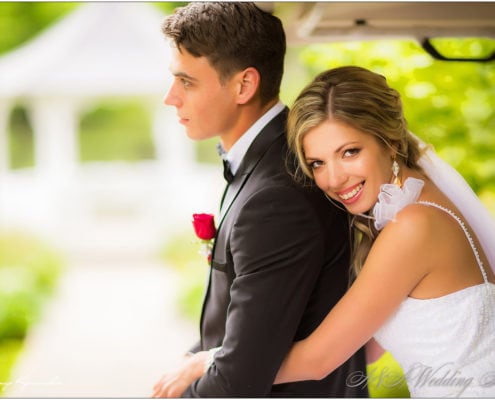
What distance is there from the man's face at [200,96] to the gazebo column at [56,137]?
1237 centimetres

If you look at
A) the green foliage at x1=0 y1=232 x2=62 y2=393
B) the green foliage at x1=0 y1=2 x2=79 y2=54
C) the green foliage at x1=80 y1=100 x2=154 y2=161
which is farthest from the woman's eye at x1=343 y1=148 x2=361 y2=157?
the green foliage at x1=80 y1=100 x2=154 y2=161

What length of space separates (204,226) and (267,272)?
43 cm

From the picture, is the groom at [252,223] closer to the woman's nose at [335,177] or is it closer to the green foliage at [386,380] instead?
the woman's nose at [335,177]

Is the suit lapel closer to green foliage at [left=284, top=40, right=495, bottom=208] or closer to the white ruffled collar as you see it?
the white ruffled collar

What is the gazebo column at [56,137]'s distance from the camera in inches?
552

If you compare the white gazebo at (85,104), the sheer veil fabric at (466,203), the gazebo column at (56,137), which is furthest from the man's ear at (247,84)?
the gazebo column at (56,137)

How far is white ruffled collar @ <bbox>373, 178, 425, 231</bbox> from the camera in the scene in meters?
1.91

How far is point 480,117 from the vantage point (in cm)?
364

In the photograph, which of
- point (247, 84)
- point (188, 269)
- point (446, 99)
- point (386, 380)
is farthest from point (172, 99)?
point (188, 269)

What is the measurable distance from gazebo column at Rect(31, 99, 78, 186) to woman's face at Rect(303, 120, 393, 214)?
1266 centimetres

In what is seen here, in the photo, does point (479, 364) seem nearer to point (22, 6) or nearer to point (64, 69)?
point (64, 69)

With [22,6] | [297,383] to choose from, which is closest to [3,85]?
[22,6]

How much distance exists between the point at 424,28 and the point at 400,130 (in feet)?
2.19

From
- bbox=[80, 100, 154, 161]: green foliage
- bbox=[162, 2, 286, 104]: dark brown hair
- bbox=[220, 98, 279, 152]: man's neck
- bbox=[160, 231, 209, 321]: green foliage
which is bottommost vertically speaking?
bbox=[80, 100, 154, 161]: green foliage
